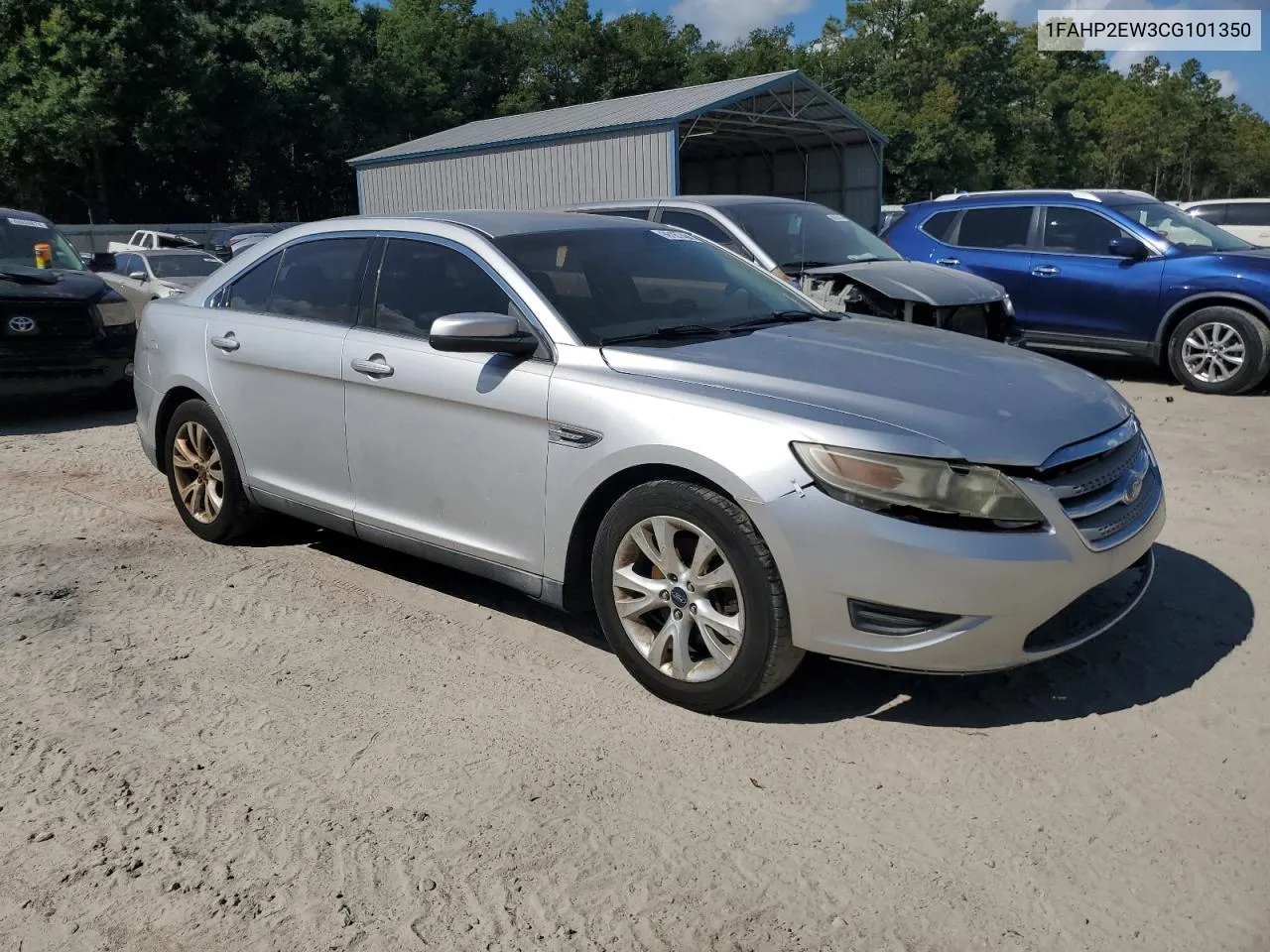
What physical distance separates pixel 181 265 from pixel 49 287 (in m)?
8.55

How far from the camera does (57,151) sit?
1377 inches

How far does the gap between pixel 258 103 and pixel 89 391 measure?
33.3 meters

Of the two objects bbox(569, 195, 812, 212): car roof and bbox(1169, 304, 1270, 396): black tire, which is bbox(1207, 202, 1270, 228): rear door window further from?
bbox(569, 195, 812, 212): car roof

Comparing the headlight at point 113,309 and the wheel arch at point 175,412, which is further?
the headlight at point 113,309

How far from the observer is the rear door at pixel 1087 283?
9773mm

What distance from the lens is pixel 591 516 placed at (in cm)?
385

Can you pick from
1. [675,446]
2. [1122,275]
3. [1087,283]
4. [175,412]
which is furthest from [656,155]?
[675,446]

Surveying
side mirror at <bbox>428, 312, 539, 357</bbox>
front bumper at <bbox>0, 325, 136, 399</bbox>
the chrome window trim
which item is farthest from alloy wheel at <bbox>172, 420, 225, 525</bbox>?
front bumper at <bbox>0, 325, 136, 399</bbox>

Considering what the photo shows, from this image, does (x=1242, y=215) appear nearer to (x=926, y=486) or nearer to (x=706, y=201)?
(x=706, y=201)

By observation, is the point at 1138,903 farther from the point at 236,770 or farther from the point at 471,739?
the point at 236,770

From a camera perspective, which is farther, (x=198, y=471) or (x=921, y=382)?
(x=198, y=471)

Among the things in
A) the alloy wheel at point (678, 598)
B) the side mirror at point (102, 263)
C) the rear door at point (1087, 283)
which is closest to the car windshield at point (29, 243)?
the side mirror at point (102, 263)

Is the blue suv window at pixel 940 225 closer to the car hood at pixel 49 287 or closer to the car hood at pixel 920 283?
the car hood at pixel 920 283

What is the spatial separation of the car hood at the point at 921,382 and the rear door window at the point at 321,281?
1455 mm
